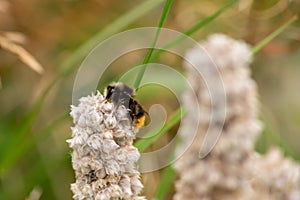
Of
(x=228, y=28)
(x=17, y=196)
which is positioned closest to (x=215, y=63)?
(x=17, y=196)

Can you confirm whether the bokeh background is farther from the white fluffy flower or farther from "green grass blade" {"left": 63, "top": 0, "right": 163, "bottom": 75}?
the white fluffy flower

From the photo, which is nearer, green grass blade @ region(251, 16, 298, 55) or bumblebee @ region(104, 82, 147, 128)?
bumblebee @ region(104, 82, 147, 128)

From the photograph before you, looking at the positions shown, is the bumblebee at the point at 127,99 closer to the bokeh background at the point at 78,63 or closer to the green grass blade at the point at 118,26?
the green grass blade at the point at 118,26

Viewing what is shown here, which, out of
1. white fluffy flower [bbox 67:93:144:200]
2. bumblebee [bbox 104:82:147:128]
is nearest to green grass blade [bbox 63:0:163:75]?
bumblebee [bbox 104:82:147:128]

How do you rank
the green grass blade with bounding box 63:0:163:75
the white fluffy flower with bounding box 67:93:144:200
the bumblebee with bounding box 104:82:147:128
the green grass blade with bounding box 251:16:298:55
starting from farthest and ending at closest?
the green grass blade with bounding box 63:0:163:75 → the green grass blade with bounding box 251:16:298:55 → the bumblebee with bounding box 104:82:147:128 → the white fluffy flower with bounding box 67:93:144:200

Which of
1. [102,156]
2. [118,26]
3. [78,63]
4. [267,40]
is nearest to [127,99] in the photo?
[102,156]

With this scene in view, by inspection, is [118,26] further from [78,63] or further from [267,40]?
[78,63]
